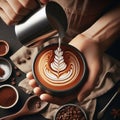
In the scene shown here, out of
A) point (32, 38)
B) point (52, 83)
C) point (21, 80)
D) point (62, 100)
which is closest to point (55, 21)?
point (32, 38)

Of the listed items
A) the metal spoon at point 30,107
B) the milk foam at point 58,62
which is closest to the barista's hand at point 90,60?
the milk foam at point 58,62

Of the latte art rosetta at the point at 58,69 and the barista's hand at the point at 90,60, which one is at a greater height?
the latte art rosetta at the point at 58,69

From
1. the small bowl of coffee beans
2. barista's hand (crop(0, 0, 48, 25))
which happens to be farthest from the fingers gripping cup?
the small bowl of coffee beans

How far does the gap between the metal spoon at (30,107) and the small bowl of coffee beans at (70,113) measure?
77 millimetres

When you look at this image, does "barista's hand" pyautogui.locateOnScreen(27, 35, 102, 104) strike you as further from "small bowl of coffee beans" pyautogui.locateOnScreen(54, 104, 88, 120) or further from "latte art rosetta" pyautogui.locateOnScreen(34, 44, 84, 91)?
"small bowl of coffee beans" pyautogui.locateOnScreen(54, 104, 88, 120)

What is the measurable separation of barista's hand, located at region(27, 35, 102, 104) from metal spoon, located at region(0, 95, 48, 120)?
0.91ft

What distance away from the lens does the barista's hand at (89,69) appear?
4.38 ft

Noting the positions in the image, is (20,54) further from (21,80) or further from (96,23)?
(96,23)

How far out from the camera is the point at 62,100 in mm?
1419

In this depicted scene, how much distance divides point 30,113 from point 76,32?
16.6 inches

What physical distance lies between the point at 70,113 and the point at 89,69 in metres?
0.37

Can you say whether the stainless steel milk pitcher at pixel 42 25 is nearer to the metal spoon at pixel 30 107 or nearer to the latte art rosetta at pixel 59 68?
the latte art rosetta at pixel 59 68

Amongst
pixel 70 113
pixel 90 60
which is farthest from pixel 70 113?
pixel 90 60

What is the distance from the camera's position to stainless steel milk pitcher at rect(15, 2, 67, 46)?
1.17m
